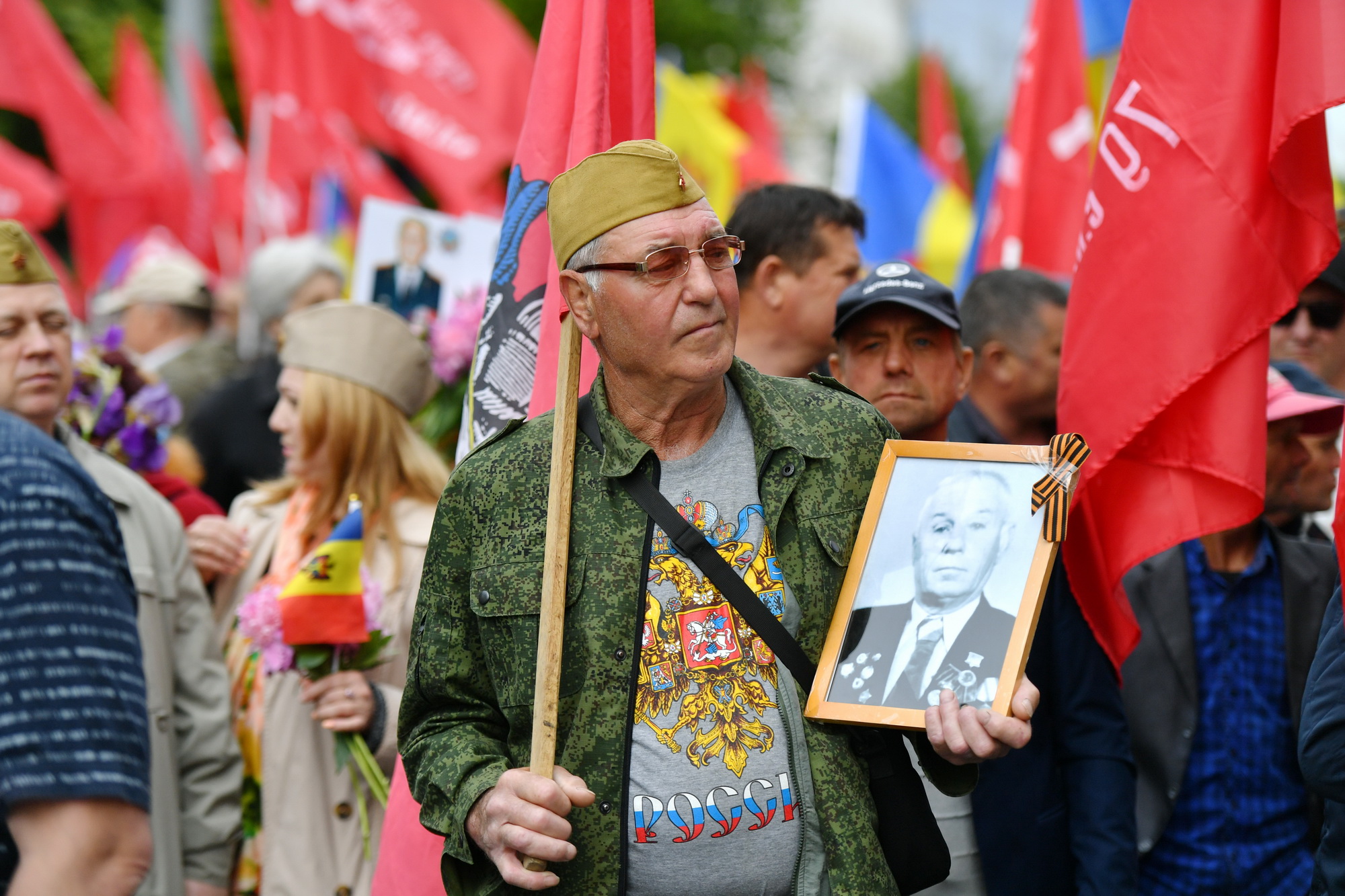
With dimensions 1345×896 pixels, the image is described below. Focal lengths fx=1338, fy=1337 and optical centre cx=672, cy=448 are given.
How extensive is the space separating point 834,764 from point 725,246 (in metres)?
0.94

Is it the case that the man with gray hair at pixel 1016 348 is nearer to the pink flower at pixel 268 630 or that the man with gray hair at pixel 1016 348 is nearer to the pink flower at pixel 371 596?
the pink flower at pixel 371 596

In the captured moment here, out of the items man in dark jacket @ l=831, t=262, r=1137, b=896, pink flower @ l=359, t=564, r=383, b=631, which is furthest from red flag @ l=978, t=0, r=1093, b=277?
pink flower @ l=359, t=564, r=383, b=631

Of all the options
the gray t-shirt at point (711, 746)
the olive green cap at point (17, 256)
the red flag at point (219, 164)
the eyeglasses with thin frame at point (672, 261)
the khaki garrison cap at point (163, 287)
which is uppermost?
the red flag at point (219, 164)

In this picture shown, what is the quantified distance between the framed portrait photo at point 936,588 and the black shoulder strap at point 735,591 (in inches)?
1.8

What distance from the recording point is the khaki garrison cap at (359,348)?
4152mm

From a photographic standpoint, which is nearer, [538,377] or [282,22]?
[538,377]

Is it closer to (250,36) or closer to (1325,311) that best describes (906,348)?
(1325,311)

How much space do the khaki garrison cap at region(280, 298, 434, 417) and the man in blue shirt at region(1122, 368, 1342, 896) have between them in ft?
7.36

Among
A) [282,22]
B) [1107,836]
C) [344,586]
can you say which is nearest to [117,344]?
[344,586]

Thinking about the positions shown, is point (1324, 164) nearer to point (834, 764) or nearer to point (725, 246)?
point (725, 246)

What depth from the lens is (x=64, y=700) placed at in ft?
5.47

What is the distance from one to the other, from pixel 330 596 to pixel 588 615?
1.35 metres

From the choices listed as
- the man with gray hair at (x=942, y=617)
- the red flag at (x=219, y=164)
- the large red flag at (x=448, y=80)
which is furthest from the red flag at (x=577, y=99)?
the red flag at (x=219, y=164)

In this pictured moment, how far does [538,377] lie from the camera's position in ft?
10.5
